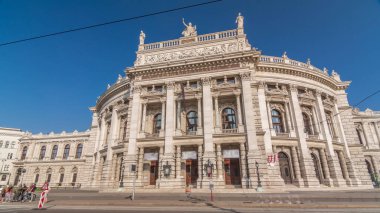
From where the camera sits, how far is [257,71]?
27359 millimetres

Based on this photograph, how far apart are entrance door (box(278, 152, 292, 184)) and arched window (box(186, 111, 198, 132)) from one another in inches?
433

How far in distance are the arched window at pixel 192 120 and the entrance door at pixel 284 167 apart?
1101 cm

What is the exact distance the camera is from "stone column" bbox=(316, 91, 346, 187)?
24708 mm

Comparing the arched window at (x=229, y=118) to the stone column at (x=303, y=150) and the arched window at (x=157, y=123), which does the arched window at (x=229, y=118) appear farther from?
the arched window at (x=157, y=123)

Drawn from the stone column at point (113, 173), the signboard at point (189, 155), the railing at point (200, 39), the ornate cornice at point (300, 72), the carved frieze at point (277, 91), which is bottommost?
the stone column at point (113, 173)

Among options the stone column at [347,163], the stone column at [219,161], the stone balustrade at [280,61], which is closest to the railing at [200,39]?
the stone balustrade at [280,61]

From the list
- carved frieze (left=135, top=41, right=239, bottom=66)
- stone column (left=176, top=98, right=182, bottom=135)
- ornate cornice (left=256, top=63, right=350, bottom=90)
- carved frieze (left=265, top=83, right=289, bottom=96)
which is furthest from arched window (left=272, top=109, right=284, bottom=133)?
stone column (left=176, top=98, right=182, bottom=135)

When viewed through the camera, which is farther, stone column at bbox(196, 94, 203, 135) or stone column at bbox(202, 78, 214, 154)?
stone column at bbox(196, 94, 203, 135)

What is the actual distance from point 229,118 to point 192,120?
4.76m

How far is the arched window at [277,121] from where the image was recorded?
26666 mm

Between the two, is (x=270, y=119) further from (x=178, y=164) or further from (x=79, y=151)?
(x=79, y=151)

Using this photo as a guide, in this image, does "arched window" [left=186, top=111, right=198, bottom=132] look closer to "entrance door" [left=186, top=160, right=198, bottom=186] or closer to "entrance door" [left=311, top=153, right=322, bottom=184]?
"entrance door" [left=186, top=160, right=198, bottom=186]

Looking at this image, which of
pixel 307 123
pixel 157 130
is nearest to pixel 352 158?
pixel 307 123

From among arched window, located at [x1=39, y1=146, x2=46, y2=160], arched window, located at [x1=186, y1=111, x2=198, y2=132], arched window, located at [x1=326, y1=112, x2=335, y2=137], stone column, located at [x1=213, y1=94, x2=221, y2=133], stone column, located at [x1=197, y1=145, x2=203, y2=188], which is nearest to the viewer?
stone column, located at [x1=197, y1=145, x2=203, y2=188]
